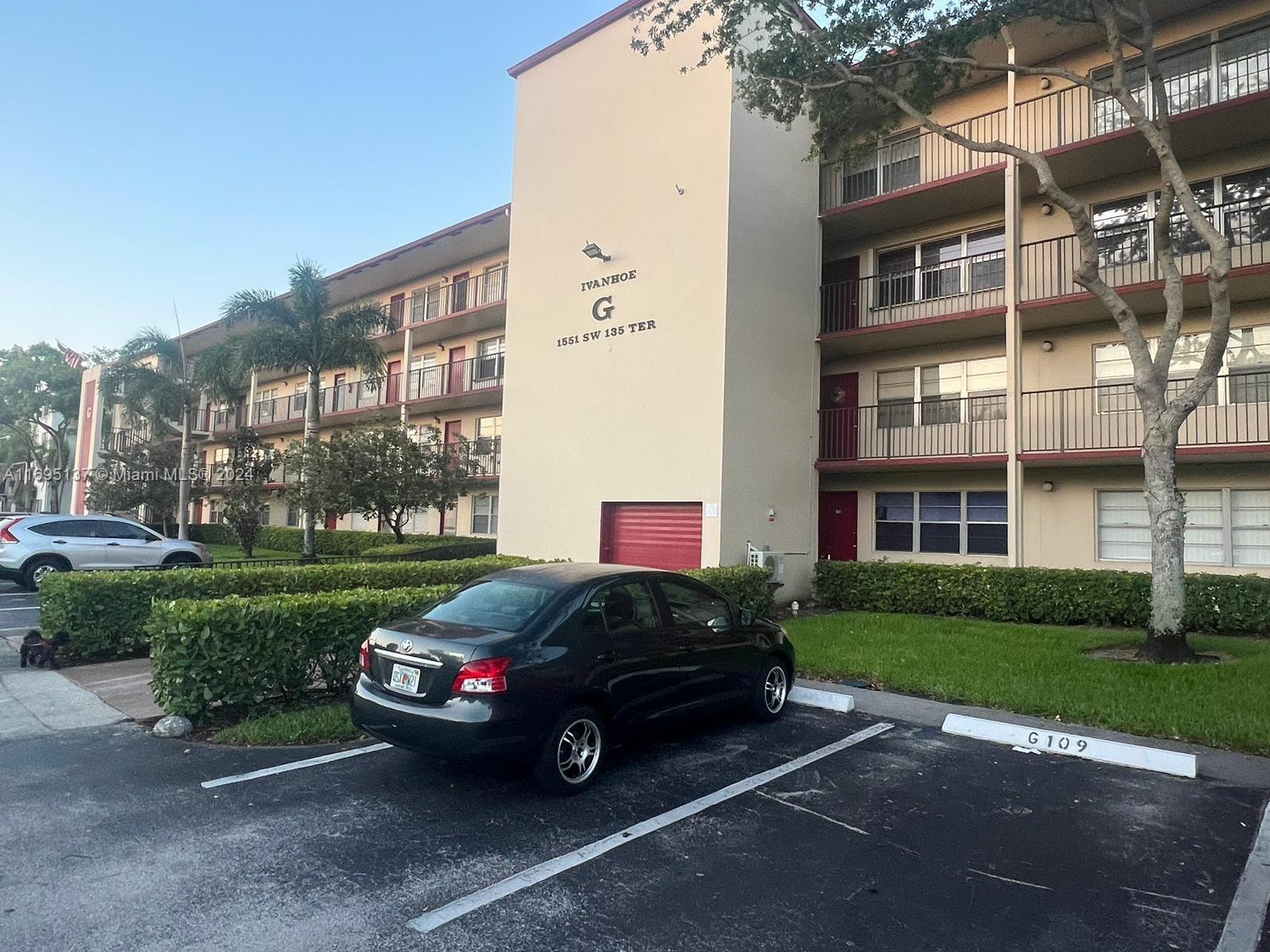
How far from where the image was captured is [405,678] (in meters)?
5.17

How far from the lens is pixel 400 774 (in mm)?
5469

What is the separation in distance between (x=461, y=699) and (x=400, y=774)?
1.11 meters

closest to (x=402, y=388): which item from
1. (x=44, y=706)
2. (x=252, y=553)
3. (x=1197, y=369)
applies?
(x=252, y=553)

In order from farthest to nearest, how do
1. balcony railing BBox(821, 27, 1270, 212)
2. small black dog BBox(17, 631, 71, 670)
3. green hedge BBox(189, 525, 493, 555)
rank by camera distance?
green hedge BBox(189, 525, 493, 555) < balcony railing BBox(821, 27, 1270, 212) < small black dog BBox(17, 631, 71, 670)

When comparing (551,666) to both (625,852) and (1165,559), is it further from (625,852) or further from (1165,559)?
(1165,559)

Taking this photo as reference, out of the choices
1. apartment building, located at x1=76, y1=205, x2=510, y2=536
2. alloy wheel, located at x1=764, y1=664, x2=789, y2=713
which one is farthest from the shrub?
apartment building, located at x1=76, y1=205, x2=510, y2=536

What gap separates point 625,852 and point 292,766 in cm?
279

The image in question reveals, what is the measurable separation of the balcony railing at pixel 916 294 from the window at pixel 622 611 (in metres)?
11.9

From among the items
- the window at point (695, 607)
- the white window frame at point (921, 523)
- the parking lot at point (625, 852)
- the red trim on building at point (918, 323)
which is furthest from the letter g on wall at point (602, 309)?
the parking lot at point (625, 852)

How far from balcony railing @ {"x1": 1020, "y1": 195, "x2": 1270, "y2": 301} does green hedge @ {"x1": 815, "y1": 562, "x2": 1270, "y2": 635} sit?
16.6 feet

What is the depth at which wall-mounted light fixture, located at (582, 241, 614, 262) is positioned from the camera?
16.5 m

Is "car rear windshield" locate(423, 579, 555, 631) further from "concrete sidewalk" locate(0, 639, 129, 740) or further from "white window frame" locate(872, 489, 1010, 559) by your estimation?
"white window frame" locate(872, 489, 1010, 559)

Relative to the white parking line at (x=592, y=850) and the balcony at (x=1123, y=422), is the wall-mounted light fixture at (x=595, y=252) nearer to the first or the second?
the balcony at (x=1123, y=422)

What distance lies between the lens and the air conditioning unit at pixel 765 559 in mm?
14586
